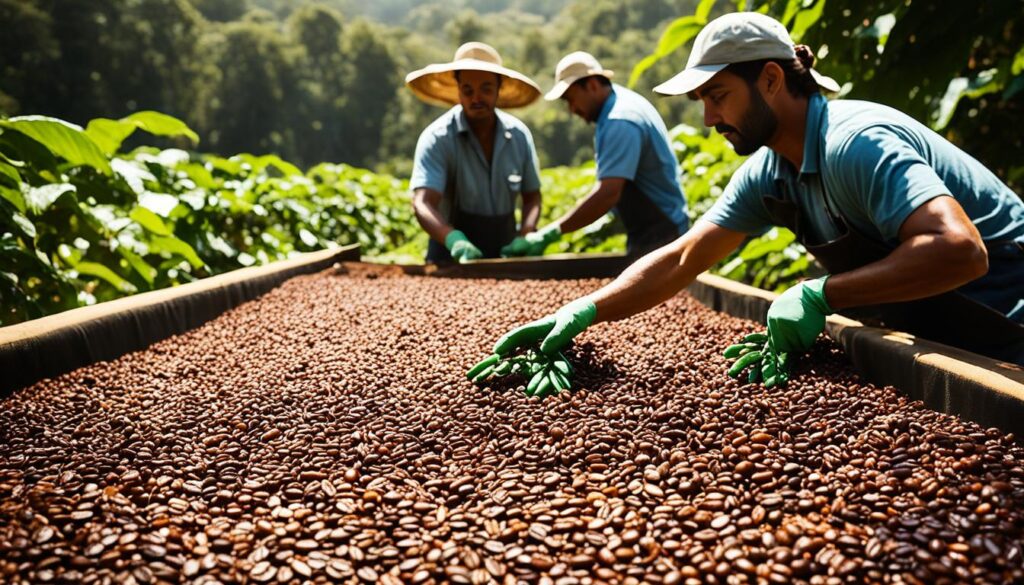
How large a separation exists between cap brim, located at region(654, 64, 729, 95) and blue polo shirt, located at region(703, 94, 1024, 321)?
0.35m

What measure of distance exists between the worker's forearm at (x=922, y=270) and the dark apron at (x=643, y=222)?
2316mm

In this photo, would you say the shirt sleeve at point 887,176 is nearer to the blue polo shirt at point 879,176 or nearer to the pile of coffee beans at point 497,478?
the blue polo shirt at point 879,176

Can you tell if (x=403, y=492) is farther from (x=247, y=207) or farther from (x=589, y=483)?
(x=247, y=207)

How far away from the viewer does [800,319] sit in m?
2.26

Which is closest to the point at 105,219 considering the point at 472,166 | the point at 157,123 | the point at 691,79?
the point at 157,123

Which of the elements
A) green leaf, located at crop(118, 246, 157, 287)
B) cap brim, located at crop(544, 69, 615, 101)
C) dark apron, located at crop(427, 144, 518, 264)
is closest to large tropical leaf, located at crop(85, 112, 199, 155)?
green leaf, located at crop(118, 246, 157, 287)

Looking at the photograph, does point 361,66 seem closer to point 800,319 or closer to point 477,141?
point 477,141

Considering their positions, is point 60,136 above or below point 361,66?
below

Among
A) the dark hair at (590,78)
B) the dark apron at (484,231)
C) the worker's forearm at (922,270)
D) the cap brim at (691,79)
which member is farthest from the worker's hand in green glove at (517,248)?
the worker's forearm at (922,270)

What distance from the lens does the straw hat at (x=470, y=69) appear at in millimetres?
4566

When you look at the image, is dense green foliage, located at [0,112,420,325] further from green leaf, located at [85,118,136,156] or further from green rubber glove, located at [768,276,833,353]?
green rubber glove, located at [768,276,833,353]

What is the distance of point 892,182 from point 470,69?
3044 mm

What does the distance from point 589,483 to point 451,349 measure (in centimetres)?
122

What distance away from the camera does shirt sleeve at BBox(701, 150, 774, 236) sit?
2633 mm
